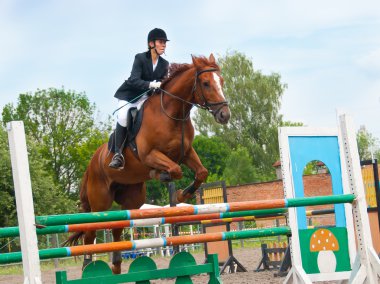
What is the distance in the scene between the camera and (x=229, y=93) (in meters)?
41.5

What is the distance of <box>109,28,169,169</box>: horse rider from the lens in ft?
19.4

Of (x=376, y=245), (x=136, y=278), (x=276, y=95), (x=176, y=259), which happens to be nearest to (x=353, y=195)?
(x=176, y=259)

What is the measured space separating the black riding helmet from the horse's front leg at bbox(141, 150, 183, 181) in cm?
108

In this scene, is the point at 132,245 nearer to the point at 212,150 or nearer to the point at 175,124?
the point at 175,124

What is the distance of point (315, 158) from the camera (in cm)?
549

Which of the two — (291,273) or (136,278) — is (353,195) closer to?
(291,273)

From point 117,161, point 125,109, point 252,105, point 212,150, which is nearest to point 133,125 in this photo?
point 125,109

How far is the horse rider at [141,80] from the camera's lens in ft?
19.4

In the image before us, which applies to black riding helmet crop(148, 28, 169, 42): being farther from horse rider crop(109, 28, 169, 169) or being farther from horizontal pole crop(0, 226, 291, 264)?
horizontal pole crop(0, 226, 291, 264)

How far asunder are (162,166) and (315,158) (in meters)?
1.27

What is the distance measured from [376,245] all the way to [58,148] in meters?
35.2

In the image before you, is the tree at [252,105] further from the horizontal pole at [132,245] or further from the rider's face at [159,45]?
the horizontal pole at [132,245]

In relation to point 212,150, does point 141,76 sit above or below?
below

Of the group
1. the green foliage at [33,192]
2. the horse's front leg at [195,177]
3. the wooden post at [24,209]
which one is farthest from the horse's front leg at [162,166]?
the green foliage at [33,192]
